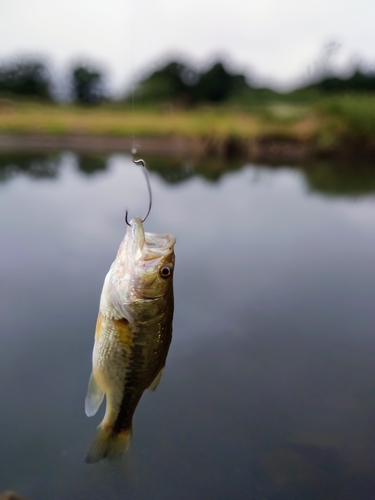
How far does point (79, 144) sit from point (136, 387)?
45.0 feet

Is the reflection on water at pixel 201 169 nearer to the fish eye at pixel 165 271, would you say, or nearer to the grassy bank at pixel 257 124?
the grassy bank at pixel 257 124

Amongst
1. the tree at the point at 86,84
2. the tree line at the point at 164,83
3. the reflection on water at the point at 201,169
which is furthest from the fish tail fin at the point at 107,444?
the reflection on water at the point at 201,169

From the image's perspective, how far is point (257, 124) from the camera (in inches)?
571

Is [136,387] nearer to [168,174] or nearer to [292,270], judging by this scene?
[292,270]

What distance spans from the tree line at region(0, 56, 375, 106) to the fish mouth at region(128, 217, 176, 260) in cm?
200

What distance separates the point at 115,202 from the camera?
8391mm

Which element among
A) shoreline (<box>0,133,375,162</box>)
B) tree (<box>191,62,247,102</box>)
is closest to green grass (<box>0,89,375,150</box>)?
shoreline (<box>0,133,375,162</box>)

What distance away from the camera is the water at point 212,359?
2713 mm

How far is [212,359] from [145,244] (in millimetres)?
2657

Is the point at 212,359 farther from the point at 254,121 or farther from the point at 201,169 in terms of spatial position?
the point at 254,121

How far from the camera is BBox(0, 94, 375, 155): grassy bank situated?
1258 cm

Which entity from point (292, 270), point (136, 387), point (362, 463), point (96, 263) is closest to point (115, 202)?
point (96, 263)

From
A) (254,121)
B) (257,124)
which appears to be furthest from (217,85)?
(257,124)

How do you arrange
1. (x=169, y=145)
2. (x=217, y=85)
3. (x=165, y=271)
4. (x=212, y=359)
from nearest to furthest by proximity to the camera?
1. (x=165, y=271)
2. (x=212, y=359)
3. (x=169, y=145)
4. (x=217, y=85)
